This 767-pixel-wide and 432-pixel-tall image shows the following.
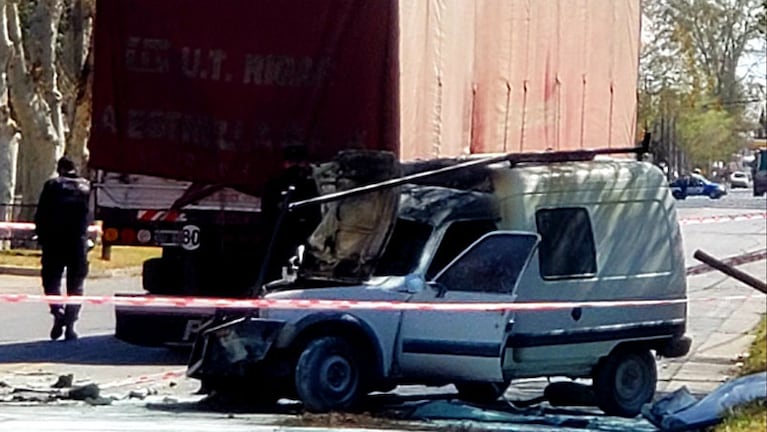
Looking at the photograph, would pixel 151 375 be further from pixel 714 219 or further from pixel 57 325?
pixel 714 219

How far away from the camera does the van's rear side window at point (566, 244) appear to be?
466 inches

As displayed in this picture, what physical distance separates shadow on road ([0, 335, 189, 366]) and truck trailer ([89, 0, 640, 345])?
0.78m

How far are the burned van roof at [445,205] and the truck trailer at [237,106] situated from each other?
0.66 meters

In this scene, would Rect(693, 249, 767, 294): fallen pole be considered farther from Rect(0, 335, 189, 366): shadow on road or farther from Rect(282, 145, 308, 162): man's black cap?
Rect(0, 335, 189, 366): shadow on road

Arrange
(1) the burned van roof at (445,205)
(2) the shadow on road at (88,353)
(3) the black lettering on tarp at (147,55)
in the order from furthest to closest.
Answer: (2) the shadow on road at (88,353) → (3) the black lettering on tarp at (147,55) → (1) the burned van roof at (445,205)

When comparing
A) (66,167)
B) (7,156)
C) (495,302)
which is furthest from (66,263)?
(7,156)

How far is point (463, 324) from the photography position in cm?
1144

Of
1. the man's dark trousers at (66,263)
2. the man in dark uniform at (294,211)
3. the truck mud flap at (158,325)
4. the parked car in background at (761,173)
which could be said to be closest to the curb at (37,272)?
the man's dark trousers at (66,263)

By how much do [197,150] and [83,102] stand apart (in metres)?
18.2

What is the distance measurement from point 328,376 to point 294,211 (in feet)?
5.34

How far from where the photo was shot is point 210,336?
11.6 m

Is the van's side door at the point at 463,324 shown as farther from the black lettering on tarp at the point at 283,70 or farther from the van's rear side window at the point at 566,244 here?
the black lettering on tarp at the point at 283,70

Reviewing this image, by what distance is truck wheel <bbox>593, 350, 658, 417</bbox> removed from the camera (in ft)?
39.3

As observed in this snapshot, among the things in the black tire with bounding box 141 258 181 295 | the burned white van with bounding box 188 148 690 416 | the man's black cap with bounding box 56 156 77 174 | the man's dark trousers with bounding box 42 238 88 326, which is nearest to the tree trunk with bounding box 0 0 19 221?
the man's black cap with bounding box 56 156 77 174
